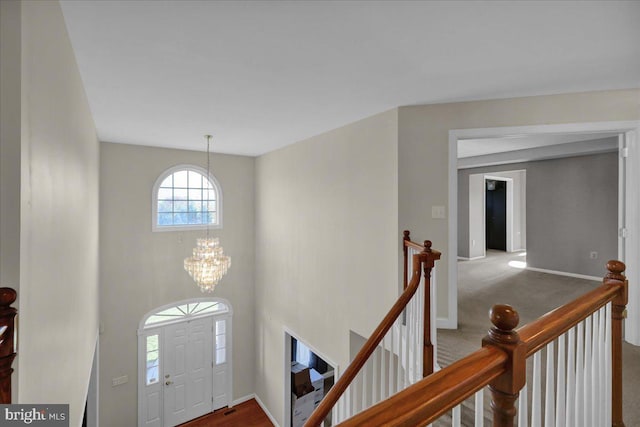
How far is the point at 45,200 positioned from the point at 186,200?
416 centimetres

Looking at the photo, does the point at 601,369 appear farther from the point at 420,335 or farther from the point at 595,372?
the point at 420,335

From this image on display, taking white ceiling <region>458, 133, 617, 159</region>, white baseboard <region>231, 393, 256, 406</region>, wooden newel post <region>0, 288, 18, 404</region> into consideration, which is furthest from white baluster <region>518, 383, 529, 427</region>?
white baseboard <region>231, 393, 256, 406</region>

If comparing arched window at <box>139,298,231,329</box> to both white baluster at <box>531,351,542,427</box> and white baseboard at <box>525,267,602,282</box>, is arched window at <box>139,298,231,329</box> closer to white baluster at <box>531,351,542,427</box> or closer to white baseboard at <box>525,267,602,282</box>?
white baluster at <box>531,351,542,427</box>

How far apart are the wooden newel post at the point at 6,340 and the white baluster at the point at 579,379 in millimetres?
1857

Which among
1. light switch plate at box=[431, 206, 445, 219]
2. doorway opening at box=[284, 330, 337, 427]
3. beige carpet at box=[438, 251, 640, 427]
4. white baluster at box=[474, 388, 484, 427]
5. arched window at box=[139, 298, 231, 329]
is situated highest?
light switch plate at box=[431, 206, 445, 219]

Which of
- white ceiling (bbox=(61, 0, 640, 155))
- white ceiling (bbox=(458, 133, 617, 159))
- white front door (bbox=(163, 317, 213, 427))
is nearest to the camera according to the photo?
white ceiling (bbox=(61, 0, 640, 155))

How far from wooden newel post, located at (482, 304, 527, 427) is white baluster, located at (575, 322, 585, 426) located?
582mm

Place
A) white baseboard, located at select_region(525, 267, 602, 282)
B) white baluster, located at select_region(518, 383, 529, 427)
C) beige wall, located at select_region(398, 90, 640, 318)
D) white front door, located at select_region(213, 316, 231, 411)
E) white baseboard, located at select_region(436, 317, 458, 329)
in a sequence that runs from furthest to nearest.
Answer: white front door, located at select_region(213, 316, 231, 411) → white baseboard, located at select_region(525, 267, 602, 282) → white baseboard, located at select_region(436, 317, 458, 329) → beige wall, located at select_region(398, 90, 640, 318) → white baluster, located at select_region(518, 383, 529, 427)

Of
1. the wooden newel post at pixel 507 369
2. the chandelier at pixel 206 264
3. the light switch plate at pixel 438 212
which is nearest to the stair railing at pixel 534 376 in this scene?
the wooden newel post at pixel 507 369

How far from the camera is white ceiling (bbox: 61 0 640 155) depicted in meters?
1.60

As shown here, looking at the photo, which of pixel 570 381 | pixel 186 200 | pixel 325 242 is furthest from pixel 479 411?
pixel 186 200

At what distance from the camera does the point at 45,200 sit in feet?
4.76

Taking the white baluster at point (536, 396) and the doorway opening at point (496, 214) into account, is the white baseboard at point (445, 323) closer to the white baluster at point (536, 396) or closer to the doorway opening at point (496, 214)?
the white baluster at point (536, 396)

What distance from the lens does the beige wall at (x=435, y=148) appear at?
2.86 metres
